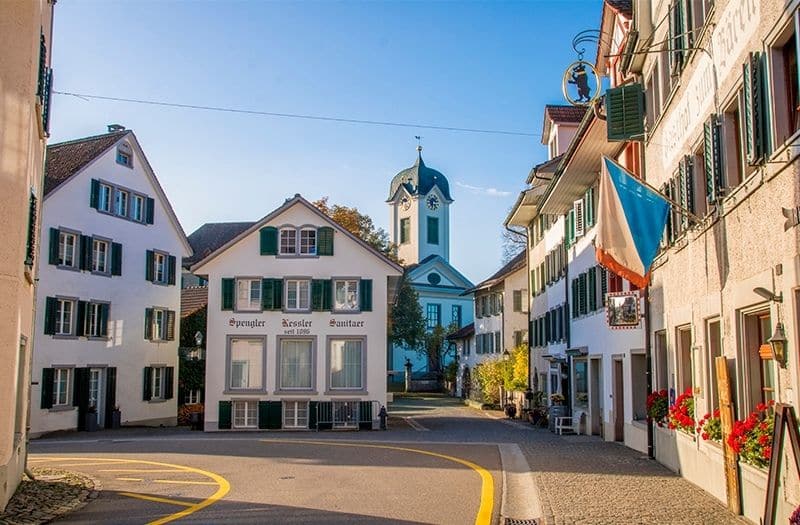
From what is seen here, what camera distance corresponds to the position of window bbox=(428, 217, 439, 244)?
80.9 metres

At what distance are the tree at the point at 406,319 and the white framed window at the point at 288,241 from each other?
28.7 m

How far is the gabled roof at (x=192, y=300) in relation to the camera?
1596 inches

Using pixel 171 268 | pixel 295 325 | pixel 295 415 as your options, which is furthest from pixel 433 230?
pixel 295 415

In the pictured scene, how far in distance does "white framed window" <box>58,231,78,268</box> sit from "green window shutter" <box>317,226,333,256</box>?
Answer: 334 inches

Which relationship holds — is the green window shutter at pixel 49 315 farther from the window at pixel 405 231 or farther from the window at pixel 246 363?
the window at pixel 405 231

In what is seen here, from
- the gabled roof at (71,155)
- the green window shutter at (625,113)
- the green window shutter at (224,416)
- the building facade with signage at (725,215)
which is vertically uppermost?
the gabled roof at (71,155)

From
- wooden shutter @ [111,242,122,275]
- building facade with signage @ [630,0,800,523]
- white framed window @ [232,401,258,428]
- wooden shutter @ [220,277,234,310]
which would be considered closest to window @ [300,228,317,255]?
wooden shutter @ [220,277,234,310]

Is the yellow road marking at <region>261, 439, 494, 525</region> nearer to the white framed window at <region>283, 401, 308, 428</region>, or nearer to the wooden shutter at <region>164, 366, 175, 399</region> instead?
the white framed window at <region>283, 401, 308, 428</region>

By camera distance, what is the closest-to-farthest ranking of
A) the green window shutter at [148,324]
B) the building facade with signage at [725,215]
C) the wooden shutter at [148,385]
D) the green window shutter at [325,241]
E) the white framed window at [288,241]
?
the building facade with signage at [725,215] → the green window shutter at [325,241] → the white framed window at [288,241] → the wooden shutter at [148,385] → the green window shutter at [148,324]

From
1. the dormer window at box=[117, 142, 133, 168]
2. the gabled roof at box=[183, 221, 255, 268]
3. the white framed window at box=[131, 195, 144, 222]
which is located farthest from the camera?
the gabled roof at box=[183, 221, 255, 268]

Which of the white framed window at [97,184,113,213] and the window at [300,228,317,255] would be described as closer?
the window at [300,228,317,255]

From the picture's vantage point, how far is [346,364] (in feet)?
103

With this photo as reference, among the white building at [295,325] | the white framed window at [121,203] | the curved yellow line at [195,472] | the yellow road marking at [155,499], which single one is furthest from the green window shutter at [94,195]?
the yellow road marking at [155,499]

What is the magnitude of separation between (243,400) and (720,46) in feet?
75.8
